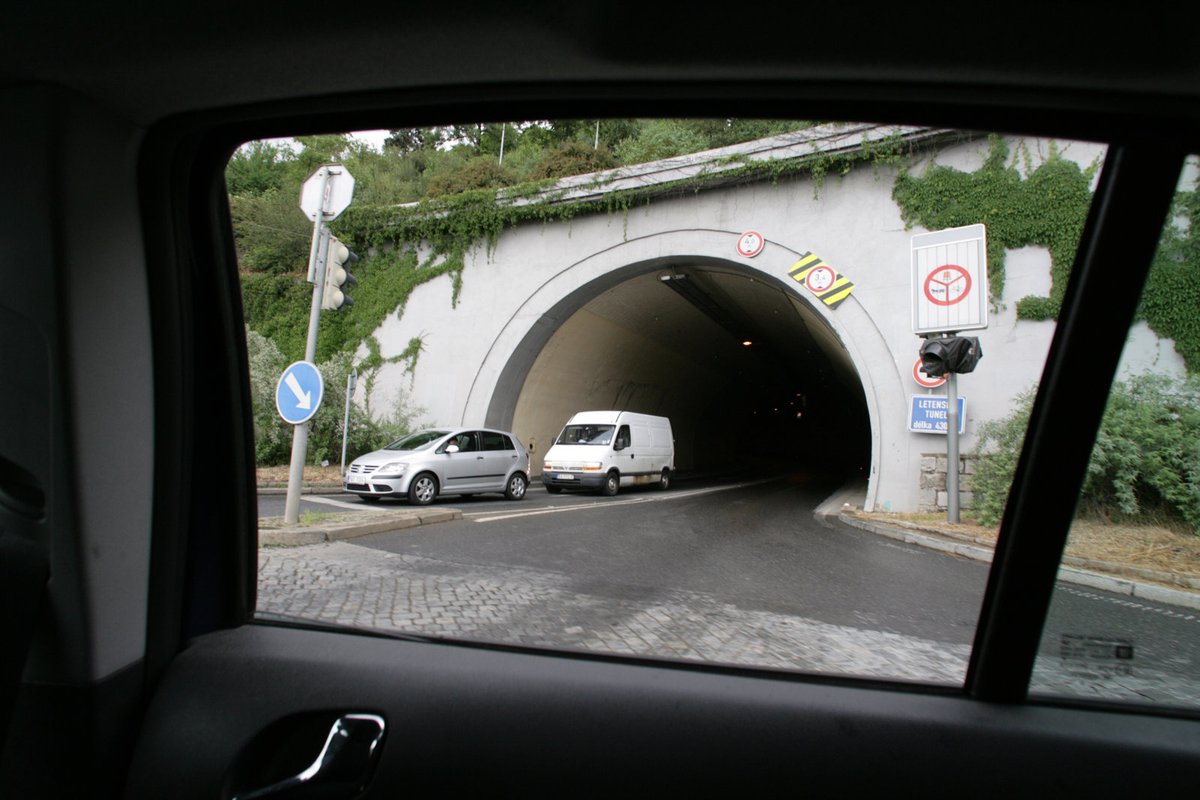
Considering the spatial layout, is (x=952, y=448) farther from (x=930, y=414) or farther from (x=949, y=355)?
(x=949, y=355)

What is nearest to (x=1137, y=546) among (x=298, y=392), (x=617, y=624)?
(x=617, y=624)

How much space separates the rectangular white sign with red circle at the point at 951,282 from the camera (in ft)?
5.96

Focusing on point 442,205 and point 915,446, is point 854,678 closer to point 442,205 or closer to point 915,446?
point 915,446

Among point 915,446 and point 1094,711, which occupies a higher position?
point 915,446

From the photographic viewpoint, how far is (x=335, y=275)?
9.53ft

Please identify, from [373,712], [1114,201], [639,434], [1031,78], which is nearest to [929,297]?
[1114,201]

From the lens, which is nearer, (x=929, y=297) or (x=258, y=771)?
(x=258, y=771)

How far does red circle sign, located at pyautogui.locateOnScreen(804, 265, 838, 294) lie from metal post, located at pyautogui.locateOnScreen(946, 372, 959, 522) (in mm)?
1001

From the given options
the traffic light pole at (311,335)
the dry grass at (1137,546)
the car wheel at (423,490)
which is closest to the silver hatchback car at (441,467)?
the car wheel at (423,490)

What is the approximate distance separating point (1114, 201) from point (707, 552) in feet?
9.83

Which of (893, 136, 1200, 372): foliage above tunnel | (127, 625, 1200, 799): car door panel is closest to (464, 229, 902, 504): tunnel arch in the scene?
(893, 136, 1200, 372): foliage above tunnel

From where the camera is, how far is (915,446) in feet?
7.89

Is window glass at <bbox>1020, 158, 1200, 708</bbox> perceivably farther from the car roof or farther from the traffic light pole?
the traffic light pole

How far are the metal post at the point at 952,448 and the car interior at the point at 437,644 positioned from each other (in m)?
0.54
